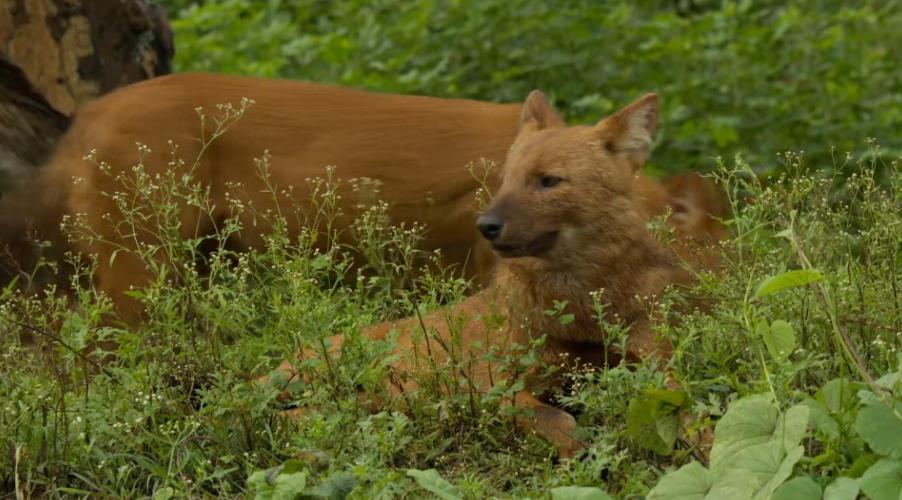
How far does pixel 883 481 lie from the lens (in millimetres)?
4027

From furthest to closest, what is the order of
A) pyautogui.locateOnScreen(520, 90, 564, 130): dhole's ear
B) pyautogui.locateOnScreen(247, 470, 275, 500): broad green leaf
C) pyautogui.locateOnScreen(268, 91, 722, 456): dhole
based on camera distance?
pyautogui.locateOnScreen(520, 90, 564, 130): dhole's ear < pyautogui.locateOnScreen(268, 91, 722, 456): dhole < pyautogui.locateOnScreen(247, 470, 275, 500): broad green leaf

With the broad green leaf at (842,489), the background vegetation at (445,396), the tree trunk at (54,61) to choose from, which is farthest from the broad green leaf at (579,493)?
the tree trunk at (54,61)

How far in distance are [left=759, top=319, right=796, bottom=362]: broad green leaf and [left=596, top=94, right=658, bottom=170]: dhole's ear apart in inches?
55.5

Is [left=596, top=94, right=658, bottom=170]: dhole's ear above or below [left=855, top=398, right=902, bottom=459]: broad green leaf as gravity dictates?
above

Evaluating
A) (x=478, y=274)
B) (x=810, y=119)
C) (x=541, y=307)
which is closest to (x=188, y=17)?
(x=810, y=119)

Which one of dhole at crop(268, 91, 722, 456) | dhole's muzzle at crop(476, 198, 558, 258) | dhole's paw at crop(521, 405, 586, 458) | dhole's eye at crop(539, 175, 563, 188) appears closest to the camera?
dhole's paw at crop(521, 405, 586, 458)

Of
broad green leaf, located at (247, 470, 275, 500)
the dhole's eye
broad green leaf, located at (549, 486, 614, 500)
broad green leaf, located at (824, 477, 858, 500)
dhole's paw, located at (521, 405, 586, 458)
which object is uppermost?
the dhole's eye

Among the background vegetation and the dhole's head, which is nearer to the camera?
the background vegetation

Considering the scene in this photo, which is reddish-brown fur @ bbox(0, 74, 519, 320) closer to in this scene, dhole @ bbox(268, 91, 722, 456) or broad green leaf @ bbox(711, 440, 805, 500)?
dhole @ bbox(268, 91, 722, 456)

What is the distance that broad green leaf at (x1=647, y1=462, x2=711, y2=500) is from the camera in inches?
164

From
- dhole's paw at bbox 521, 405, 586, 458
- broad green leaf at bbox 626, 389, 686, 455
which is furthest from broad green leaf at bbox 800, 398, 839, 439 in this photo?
dhole's paw at bbox 521, 405, 586, 458

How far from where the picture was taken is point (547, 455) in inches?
193

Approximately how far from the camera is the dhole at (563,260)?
5234 mm

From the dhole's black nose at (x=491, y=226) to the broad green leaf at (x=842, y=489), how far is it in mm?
1630
